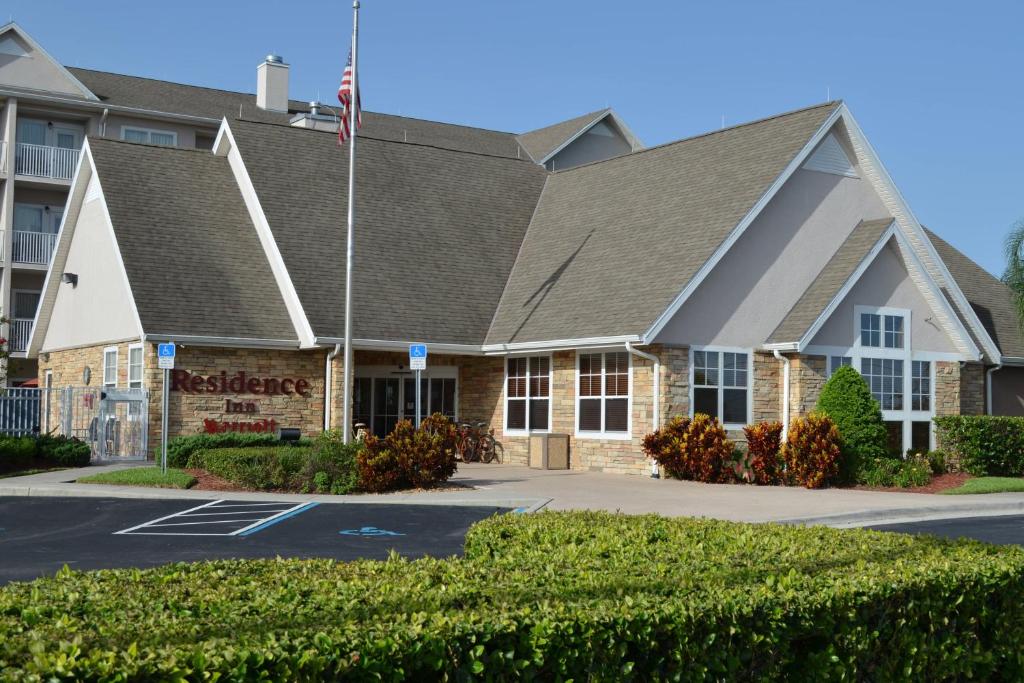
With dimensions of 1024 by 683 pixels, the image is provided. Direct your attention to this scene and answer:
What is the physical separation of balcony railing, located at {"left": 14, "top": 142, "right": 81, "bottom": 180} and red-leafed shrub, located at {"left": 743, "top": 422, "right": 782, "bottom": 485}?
28942 mm

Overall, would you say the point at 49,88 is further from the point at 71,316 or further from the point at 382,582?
the point at 382,582

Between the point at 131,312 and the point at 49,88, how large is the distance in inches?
776

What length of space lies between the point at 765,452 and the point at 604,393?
3756mm

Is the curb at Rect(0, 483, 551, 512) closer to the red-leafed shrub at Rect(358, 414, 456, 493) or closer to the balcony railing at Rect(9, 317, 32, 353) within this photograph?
the red-leafed shrub at Rect(358, 414, 456, 493)

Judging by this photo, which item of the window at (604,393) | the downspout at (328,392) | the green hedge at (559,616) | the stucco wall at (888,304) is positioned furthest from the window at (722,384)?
Answer: the green hedge at (559,616)

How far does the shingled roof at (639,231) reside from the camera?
82.5 ft

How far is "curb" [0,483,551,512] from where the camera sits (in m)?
19.0

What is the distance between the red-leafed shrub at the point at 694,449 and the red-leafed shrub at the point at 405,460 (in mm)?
4634

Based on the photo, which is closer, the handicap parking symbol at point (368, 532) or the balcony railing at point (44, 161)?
the handicap parking symbol at point (368, 532)

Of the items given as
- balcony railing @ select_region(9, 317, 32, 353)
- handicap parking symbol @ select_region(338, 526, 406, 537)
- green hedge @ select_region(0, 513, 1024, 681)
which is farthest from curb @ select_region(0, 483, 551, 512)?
balcony railing @ select_region(9, 317, 32, 353)

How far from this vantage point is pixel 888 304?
88.9ft

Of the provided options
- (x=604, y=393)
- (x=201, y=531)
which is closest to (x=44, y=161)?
(x=604, y=393)

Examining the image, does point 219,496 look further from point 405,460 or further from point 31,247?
point 31,247

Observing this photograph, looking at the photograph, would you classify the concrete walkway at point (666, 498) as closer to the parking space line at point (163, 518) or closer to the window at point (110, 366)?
the parking space line at point (163, 518)
